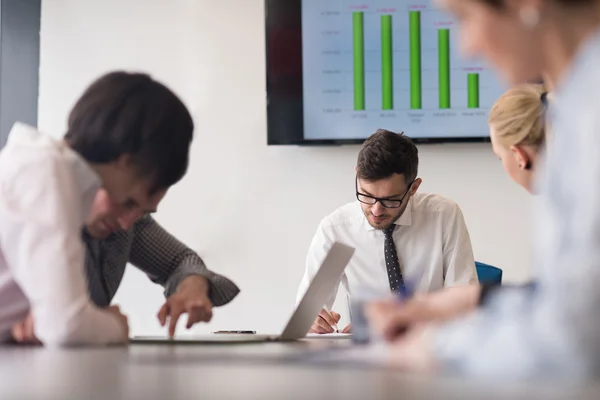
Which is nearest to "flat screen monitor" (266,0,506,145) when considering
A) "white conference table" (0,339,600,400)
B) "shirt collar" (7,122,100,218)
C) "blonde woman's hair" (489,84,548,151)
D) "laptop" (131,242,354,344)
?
"blonde woman's hair" (489,84,548,151)

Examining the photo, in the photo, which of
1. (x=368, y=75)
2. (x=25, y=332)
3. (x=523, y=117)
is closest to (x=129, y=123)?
(x=25, y=332)

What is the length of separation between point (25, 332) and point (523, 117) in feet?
4.41

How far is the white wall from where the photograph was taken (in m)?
3.41

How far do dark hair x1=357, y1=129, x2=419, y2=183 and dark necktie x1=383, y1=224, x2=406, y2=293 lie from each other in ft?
0.81

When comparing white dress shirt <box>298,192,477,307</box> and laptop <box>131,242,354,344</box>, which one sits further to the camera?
white dress shirt <box>298,192,477,307</box>

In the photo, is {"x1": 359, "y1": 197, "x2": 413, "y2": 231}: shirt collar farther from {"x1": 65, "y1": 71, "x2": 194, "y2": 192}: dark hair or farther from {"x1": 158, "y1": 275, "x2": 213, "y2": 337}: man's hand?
{"x1": 65, "y1": 71, "x2": 194, "y2": 192}: dark hair

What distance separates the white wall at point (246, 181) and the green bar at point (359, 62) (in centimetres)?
22

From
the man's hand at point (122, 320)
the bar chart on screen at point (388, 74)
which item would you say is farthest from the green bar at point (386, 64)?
the man's hand at point (122, 320)

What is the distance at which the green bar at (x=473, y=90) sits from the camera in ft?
11.2

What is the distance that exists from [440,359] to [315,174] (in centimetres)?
272

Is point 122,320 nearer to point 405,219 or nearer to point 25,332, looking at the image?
point 25,332

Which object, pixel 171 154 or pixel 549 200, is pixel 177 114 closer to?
pixel 171 154

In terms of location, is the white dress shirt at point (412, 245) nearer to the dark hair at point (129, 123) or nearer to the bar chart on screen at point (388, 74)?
the bar chart on screen at point (388, 74)

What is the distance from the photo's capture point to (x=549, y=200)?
68cm
